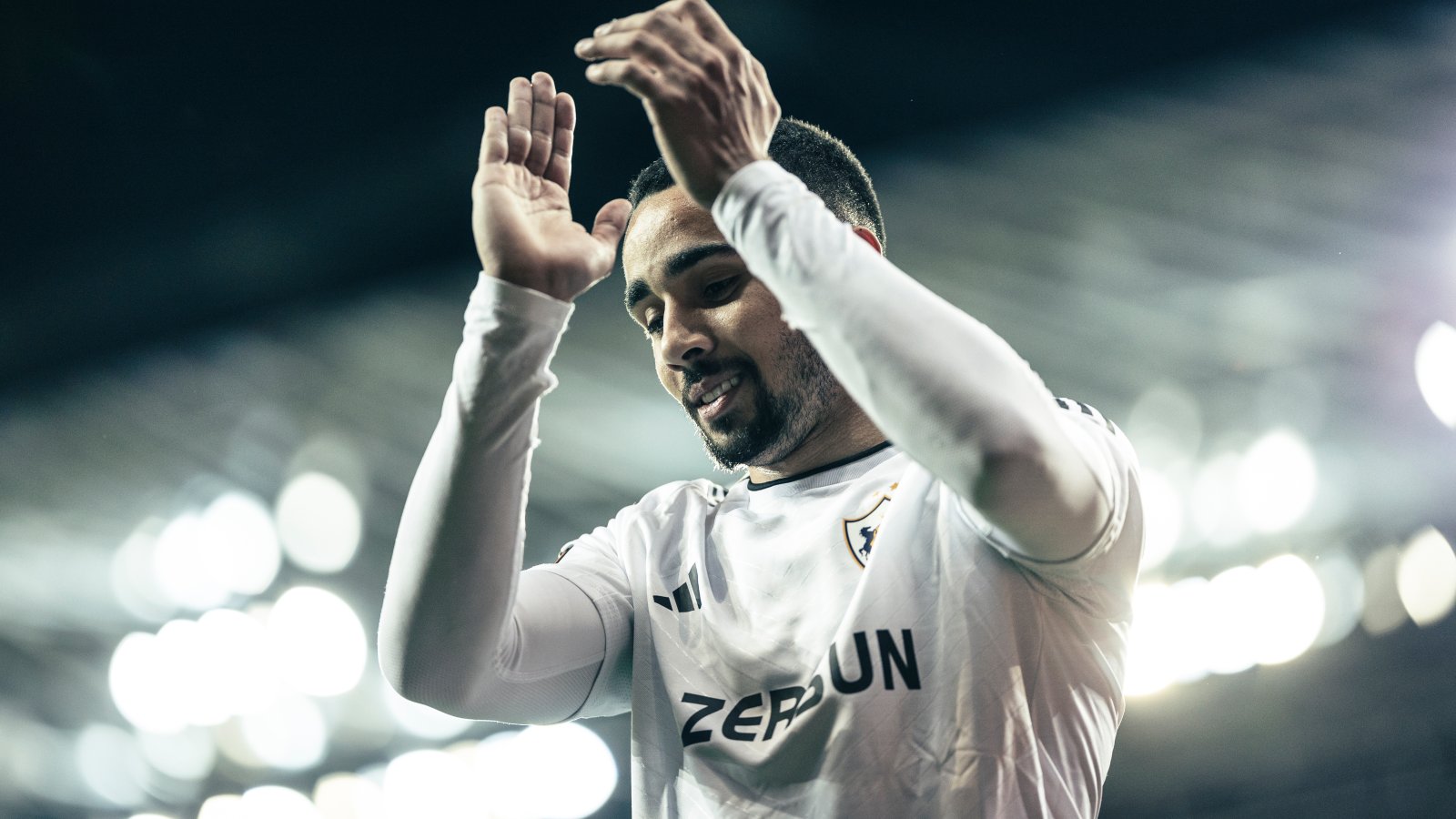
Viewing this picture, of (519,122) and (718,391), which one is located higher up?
(519,122)

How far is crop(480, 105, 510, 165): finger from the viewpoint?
1.51 metres

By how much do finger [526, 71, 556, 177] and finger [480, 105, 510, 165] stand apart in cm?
5

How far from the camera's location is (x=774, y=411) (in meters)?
1.74

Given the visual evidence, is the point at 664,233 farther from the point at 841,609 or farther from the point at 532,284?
the point at 841,609

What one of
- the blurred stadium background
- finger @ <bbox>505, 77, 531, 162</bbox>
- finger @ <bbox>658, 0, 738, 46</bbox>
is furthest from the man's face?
the blurred stadium background

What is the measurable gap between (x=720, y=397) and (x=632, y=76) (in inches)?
24.4

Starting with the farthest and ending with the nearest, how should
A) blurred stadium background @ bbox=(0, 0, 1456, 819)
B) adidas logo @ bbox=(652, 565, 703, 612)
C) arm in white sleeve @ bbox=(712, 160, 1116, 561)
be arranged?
1. blurred stadium background @ bbox=(0, 0, 1456, 819)
2. adidas logo @ bbox=(652, 565, 703, 612)
3. arm in white sleeve @ bbox=(712, 160, 1116, 561)

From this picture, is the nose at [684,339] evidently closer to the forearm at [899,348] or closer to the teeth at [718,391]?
the teeth at [718,391]

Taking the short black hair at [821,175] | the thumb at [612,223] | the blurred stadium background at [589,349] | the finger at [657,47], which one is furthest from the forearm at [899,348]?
the blurred stadium background at [589,349]

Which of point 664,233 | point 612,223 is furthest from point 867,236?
point 612,223

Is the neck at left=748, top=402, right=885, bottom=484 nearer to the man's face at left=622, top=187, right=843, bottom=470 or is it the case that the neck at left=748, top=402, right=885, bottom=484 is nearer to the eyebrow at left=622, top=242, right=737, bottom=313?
the man's face at left=622, top=187, right=843, bottom=470

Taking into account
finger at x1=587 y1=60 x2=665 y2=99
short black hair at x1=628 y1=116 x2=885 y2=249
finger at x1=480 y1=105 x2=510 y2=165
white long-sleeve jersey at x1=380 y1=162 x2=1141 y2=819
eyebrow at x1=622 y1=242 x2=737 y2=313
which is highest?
short black hair at x1=628 y1=116 x2=885 y2=249

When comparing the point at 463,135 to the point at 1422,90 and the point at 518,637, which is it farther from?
the point at 1422,90

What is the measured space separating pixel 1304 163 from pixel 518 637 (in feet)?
12.3
